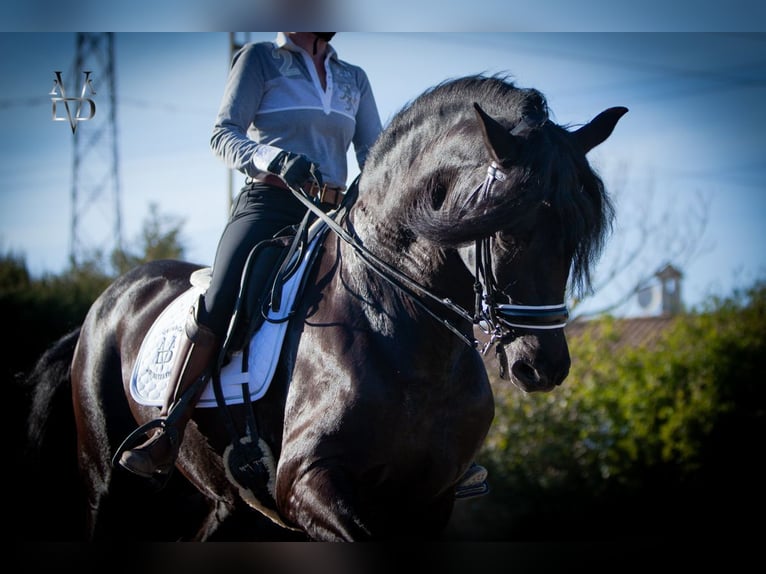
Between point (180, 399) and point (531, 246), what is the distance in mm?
1678

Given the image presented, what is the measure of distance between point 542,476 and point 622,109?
6165mm

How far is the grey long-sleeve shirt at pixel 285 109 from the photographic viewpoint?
3.46 meters

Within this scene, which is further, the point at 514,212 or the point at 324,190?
the point at 324,190

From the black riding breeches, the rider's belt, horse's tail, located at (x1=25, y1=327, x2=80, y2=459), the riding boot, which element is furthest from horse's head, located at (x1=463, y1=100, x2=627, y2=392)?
horse's tail, located at (x1=25, y1=327, x2=80, y2=459)

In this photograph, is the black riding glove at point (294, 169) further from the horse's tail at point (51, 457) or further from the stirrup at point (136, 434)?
the horse's tail at point (51, 457)

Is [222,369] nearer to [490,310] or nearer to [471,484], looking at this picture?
[471,484]

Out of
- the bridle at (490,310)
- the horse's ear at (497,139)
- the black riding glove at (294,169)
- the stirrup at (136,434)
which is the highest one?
the horse's ear at (497,139)

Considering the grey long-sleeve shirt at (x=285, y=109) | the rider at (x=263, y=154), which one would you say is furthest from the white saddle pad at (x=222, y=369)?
the grey long-sleeve shirt at (x=285, y=109)

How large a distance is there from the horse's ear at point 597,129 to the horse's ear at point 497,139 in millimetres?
375

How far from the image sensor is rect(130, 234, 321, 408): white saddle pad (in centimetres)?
322

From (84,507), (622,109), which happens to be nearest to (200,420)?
(84,507)

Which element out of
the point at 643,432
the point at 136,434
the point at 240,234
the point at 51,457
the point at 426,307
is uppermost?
the point at 240,234

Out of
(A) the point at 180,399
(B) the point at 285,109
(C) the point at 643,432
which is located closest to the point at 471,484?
(A) the point at 180,399

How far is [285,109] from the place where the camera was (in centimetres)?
357
